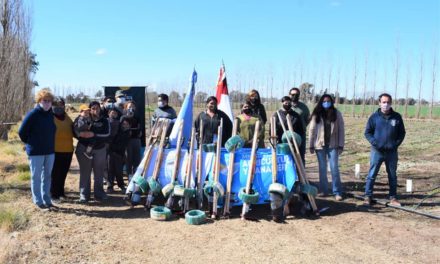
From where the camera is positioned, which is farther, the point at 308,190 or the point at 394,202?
the point at 394,202

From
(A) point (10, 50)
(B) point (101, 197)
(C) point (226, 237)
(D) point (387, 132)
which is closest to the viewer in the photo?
(C) point (226, 237)

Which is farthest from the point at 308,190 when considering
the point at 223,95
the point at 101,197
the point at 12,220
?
the point at 12,220

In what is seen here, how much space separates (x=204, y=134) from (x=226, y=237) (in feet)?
6.98

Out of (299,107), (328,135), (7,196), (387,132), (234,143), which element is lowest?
(7,196)

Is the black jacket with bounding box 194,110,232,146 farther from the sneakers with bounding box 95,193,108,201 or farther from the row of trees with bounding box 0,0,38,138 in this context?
the row of trees with bounding box 0,0,38,138

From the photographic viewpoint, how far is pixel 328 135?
7285 mm

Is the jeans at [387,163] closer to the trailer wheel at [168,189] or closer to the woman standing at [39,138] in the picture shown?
the trailer wheel at [168,189]

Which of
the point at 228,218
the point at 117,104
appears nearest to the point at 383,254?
the point at 228,218

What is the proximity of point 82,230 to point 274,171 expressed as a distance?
2814 millimetres

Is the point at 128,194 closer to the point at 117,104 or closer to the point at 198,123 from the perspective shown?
the point at 198,123

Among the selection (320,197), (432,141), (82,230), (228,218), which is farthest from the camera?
(432,141)

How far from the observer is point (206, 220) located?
19.7 feet

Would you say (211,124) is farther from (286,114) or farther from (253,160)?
(286,114)

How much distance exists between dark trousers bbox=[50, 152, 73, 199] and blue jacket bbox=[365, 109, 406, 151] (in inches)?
201
